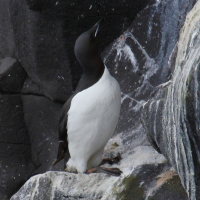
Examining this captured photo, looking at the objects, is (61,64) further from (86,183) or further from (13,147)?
(86,183)

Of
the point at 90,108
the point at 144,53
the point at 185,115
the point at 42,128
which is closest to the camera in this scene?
the point at 185,115

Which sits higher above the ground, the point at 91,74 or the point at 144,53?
the point at 91,74

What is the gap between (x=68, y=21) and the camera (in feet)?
10.5

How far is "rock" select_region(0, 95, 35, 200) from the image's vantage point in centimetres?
371

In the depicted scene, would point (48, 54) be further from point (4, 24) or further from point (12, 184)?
point (12, 184)

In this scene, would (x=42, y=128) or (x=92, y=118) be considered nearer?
(x=92, y=118)

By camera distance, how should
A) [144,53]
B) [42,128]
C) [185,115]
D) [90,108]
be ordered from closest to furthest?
[185,115]
[90,108]
[144,53]
[42,128]

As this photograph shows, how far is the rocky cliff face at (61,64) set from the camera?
3072 mm

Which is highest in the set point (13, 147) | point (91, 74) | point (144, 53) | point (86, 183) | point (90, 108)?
point (91, 74)

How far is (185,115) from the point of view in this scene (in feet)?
5.13

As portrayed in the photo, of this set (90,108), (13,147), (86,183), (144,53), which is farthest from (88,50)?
(13,147)

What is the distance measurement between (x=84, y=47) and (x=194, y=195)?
114cm

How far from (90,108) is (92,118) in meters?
0.08

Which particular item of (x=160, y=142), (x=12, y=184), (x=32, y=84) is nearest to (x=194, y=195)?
(x=160, y=142)
